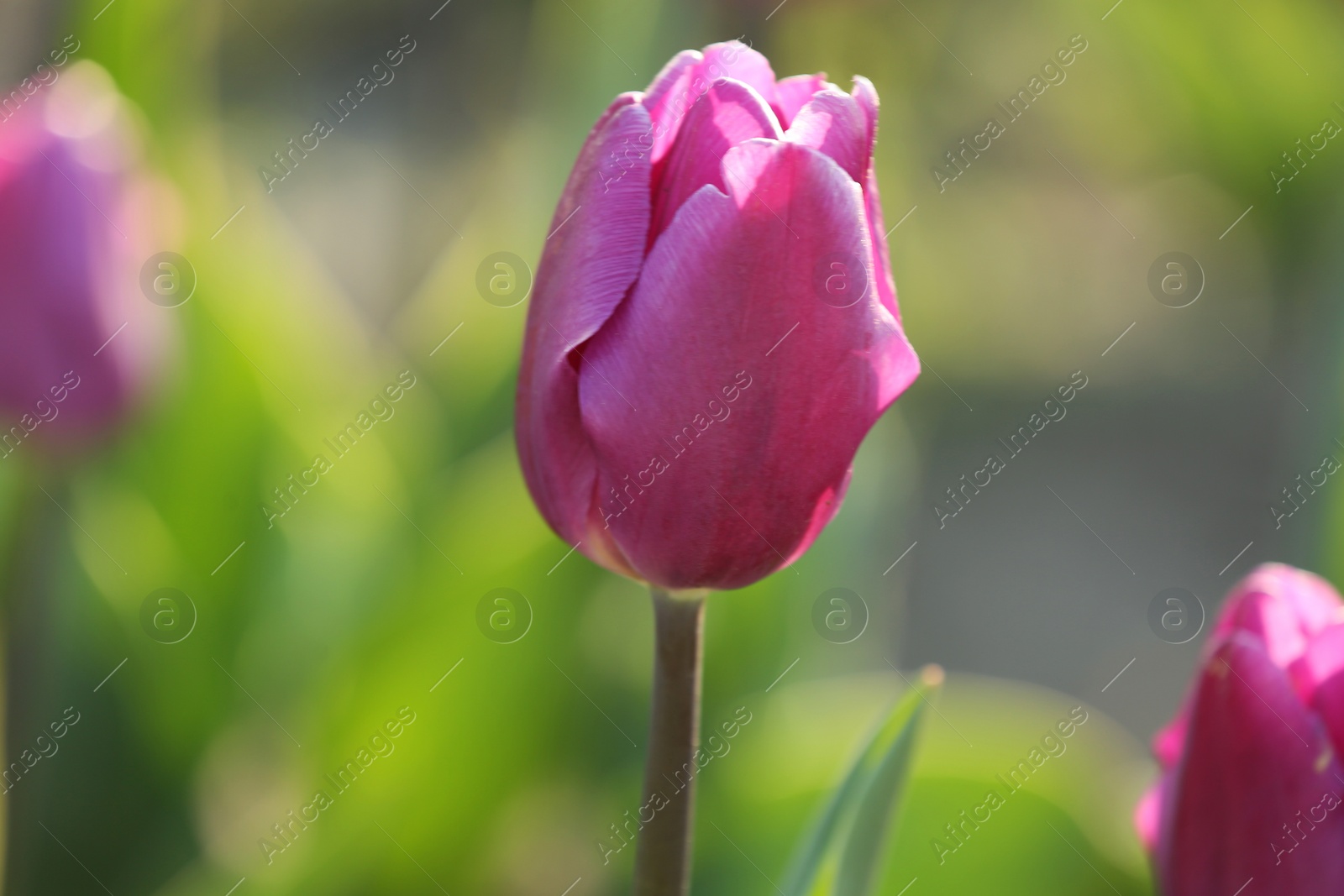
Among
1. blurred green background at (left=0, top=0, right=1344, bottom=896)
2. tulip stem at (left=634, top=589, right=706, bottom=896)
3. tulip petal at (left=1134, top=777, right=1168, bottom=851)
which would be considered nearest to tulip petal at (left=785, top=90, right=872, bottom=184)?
tulip stem at (left=634, top=589, right=706, bottom=896)

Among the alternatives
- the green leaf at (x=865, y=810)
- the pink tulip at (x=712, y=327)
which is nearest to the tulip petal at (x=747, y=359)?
the pink tulip at (x=712, y=327)

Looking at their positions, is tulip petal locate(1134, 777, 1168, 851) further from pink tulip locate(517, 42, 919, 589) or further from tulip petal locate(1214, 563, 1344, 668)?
pink tulip locate(517, 42, 919, 589)

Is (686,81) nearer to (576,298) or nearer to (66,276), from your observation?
(576,298)

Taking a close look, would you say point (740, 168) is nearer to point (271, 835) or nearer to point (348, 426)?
point (271, 835)

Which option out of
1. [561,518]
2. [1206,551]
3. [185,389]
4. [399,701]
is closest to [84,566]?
[185,389]

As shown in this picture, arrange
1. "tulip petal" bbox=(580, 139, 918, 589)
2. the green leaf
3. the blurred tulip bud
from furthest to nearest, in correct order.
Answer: the blurred tulip bud < the green leaf < "tulip petal" bbox=(580, 139, 918, 589)

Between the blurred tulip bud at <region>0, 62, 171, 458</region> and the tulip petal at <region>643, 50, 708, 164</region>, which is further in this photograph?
the blurred tulip bud at <region>0, 62, 171, 458</region>
